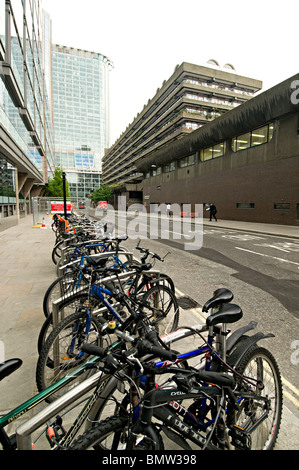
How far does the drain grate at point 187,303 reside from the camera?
4.73 meters

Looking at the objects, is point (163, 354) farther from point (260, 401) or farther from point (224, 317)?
point (260, 401)

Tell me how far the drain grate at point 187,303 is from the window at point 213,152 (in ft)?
87.6

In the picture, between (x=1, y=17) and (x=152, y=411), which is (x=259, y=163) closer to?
(x=1, y=17)

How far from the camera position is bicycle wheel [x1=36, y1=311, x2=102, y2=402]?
2.55 metres

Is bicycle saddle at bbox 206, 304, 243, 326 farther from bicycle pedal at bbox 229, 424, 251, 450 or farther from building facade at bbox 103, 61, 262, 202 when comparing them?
building facade at bbox 103, 61, 262, 202

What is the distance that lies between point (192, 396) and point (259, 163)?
2446cm

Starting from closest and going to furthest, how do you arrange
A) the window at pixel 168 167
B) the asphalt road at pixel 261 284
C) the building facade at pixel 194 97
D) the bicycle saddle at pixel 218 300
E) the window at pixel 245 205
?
the bicycle saddle at pixel 218 300 < the asphalt road at pixel 261 284 < the window at pixel 245 205 < the window at pixel 168 167 < the building facade at pixel 194 97

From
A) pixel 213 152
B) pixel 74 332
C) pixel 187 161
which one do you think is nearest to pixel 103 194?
pixel 187 161

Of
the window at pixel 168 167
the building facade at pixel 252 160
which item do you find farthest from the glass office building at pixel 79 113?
the building facade at pixel 252 160

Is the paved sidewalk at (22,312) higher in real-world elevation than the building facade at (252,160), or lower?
lower

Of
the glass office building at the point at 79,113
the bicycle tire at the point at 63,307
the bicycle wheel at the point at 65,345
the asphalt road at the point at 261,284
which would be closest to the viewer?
the bicycle wheel at the point at 65,345

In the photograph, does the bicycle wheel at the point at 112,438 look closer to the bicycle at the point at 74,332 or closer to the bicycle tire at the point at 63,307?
the bicycle at the point at 74,332
